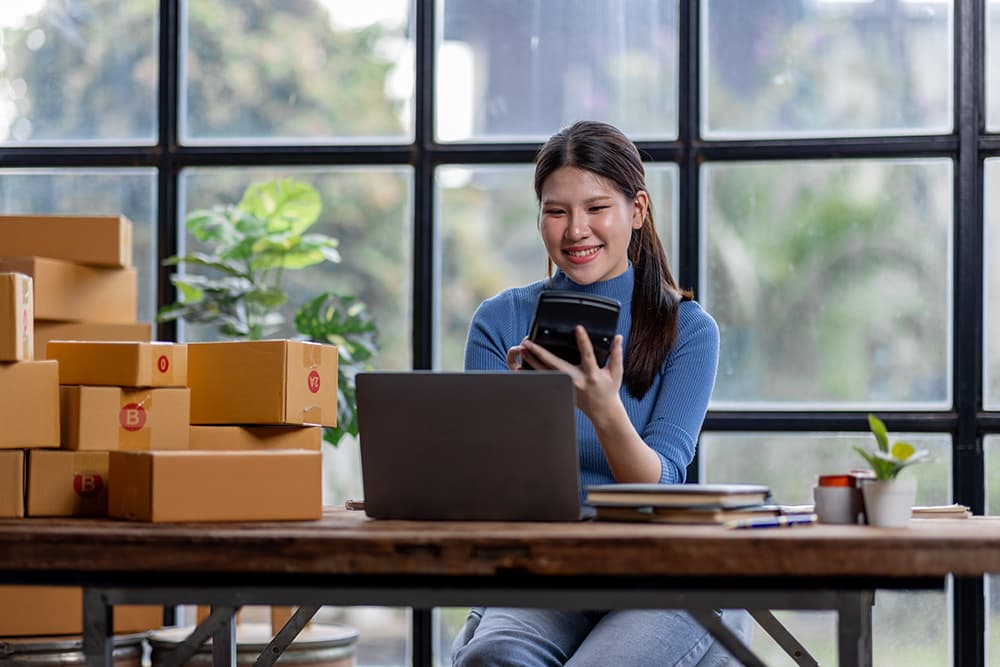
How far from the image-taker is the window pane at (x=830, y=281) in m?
3.30

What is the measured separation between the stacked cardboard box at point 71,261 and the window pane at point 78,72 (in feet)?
2.35

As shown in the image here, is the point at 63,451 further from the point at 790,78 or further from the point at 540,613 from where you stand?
the point at 790,78

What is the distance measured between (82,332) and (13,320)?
48.0 inches

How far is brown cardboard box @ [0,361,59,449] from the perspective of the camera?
1.76m

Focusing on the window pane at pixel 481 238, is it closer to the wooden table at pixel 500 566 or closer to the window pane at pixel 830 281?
the window pane at pixel 830 281

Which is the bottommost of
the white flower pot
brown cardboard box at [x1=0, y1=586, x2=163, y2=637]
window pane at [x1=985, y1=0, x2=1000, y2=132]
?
brown cardboard box at [x1=0, y1=586, x2=163, y2=637]

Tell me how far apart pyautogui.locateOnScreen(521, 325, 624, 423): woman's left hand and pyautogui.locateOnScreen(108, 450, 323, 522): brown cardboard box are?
35 centimetres

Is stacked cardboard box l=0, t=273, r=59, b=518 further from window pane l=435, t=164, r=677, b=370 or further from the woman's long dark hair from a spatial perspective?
window pane l=435, t=164, r=677, b=370

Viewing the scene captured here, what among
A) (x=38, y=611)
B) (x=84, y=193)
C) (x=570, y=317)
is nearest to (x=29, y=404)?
(x=570, y=317)

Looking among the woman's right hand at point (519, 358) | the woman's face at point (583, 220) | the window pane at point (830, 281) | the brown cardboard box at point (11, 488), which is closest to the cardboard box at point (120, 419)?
the brown cardboard box at point (11, 488)

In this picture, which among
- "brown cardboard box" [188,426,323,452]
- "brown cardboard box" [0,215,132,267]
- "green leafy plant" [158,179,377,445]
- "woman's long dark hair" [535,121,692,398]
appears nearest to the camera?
"brown cardboard box" [188,426,323,452]

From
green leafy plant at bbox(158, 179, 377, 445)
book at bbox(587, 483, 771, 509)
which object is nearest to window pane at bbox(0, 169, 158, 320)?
green leafy plant at bbox(158, 179, 377, 445)

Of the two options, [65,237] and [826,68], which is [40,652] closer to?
[65,237]

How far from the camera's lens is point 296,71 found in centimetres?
356
